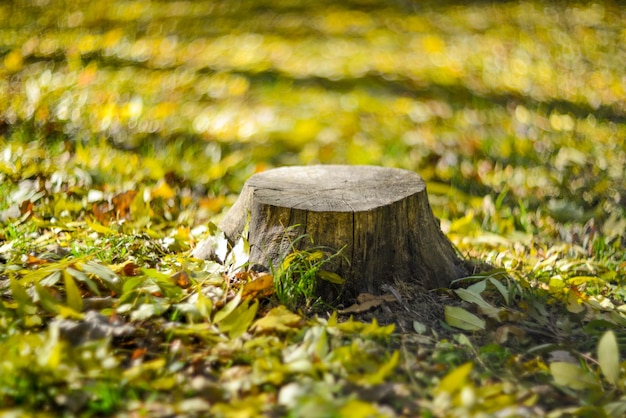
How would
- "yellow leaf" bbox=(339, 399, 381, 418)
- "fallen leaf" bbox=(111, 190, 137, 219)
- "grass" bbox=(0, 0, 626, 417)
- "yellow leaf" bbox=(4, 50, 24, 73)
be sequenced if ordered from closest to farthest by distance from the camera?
"yellow leaf" bbox=(339, 399, 381, 418) → "grass" bbox=(0, 0, 626, 417) → "fallen leaf" bbox=(111, 190, 137, 219) → "yellow leaf" bbox=(4, 50, 24, 73)

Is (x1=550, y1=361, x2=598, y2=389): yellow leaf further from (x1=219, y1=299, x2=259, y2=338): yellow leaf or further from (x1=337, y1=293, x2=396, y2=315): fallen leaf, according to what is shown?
(x1=219, y1=299, x2=259, y2=338): yellow leaf

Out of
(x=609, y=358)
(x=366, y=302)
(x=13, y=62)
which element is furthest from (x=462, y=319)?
(x=13, y=62)

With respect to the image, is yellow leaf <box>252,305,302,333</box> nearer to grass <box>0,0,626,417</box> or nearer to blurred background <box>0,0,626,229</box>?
grass <box>0,0,626,417</box>

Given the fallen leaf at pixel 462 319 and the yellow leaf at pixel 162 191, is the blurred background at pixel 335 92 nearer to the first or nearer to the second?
the yellow leaf at pixel 162 191

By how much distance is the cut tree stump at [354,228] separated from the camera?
2395 millimetres

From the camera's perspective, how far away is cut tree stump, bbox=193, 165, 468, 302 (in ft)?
7.86

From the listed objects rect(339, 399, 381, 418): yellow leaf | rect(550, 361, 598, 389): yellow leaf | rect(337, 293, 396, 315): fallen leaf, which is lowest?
rect(550, 361, 598, 389): yellow leaf

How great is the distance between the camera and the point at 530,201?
4.02 m

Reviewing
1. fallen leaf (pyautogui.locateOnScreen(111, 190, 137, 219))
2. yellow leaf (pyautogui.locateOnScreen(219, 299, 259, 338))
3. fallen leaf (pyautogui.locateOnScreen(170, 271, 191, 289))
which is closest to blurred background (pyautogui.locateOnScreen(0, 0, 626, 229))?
fallen leaf (pyautogui.locateOnScreen(111, 190, 137, 219))

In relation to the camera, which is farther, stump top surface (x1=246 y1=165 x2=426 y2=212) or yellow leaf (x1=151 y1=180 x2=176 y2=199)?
yellow leaf (x1=151 y1=180 x2=176 y2=199)

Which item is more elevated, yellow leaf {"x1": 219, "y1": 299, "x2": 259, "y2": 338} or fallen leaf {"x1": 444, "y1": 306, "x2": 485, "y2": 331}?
yellow leaf {"x1": 219, "y1": 299, "x2": 259, "y2": 338}

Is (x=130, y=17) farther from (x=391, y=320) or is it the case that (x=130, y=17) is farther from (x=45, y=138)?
(x=391, y=320)

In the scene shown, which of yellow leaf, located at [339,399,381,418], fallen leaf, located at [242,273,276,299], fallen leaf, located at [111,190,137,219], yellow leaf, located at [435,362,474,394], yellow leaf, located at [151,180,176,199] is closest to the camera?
yellow leaf, located at [339,399,381,418]

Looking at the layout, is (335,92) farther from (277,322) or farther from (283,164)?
(277,322)
